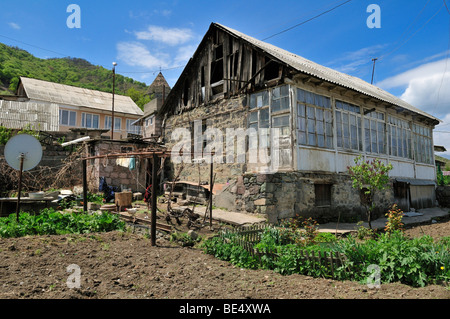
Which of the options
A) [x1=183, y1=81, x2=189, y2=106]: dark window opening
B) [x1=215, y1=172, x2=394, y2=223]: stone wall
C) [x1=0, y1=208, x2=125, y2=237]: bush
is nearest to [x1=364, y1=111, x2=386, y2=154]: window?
[x1=215, y1=172, x2=394, y2=223]: stone wall

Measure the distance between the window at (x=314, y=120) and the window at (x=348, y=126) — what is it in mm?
561

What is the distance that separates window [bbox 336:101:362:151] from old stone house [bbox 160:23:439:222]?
0.04 metres

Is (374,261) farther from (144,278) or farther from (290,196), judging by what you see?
(290,196)

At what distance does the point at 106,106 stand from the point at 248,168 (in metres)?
23.8

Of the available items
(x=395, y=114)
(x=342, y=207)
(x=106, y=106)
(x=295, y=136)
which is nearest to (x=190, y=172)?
(x=295, y=136)

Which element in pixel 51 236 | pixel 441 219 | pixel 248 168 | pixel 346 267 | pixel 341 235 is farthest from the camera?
pixel 441 219

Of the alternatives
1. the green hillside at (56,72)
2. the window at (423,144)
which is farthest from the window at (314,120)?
the green hillside at (56,72)

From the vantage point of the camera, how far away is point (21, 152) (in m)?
8.16

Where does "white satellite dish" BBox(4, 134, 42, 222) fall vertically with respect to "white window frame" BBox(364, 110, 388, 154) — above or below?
below

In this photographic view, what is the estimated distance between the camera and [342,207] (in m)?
11.4

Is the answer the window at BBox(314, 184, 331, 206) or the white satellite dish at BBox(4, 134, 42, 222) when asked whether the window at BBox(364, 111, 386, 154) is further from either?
the white satellite dish at BBox(4, 134, 42, 222)

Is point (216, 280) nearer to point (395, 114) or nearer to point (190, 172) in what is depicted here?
point (190, 172)

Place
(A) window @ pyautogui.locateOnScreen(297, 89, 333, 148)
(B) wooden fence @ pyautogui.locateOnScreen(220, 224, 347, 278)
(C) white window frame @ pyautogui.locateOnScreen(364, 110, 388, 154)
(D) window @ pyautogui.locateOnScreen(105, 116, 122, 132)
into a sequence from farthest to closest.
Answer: (D) window @ pyautogui.locateOnScreen(105, 116, 122, 132), (C) white window frame @ pyautogui.locateOnScreen(364, 110, 388, 154), (A) window @ pyautogui.locateOnScreen(297, 89, 333, 148), (B) wooden fence @ pyautogui.locateOnScreen(220, 224, 347, 278)

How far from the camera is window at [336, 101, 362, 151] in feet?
38.6
